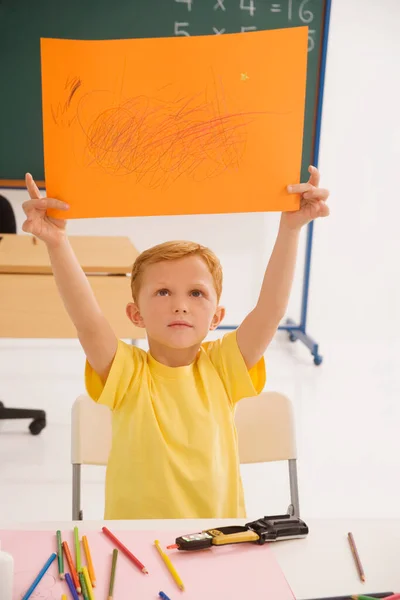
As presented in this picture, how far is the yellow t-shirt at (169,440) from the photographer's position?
3.88 feet

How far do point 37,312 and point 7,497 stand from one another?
742mm

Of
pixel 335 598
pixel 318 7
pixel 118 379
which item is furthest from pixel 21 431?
pixel 318 7

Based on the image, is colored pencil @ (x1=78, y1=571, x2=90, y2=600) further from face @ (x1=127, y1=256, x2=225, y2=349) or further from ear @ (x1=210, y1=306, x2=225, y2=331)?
ear @ (x1=210, y1=306, x2=225, y2=331)

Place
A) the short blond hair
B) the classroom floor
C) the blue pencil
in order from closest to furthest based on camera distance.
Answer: the blue pencil, the short blond hair, the classroom floor

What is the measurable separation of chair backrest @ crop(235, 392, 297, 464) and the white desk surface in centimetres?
51

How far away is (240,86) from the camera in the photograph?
40.9 inches

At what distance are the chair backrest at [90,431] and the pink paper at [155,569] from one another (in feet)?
1.65

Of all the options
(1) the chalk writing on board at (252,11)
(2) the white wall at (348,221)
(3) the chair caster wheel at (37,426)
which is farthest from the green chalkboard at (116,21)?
(3) the chair caster wheel at (37,426)

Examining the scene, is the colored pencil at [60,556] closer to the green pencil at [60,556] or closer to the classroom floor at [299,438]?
the green pencil at [60,556]

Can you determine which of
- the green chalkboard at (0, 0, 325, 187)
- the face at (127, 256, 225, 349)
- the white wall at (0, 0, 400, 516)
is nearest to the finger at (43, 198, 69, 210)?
the face at (127, 256, 225, 349)

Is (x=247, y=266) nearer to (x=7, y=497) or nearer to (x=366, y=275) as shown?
(x=366, y=275)

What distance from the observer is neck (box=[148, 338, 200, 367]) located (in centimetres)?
127

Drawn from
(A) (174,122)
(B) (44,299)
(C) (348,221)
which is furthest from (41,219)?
(C) (348,221)

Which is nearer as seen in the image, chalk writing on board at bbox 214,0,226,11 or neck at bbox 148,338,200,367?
neck at bbox 148,338,200,367
